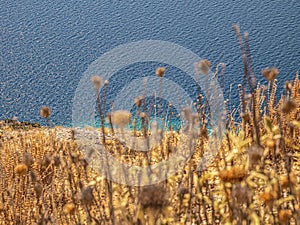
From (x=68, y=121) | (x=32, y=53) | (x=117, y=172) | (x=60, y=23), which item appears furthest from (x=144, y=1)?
(x=117, y=172)

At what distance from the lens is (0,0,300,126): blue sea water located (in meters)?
7.84

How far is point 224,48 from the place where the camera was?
8.17 meters

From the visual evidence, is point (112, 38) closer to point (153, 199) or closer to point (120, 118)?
point (120, 118)

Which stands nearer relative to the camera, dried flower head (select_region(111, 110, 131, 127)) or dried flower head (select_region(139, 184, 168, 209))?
dried flower head (select_region(139, 184, 168, 209))

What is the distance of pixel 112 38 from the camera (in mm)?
8883

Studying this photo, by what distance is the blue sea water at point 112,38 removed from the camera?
7.84 metres

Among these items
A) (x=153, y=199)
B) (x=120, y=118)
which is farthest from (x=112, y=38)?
(x=153, y=199)

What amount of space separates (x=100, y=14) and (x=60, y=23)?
0.82 meters

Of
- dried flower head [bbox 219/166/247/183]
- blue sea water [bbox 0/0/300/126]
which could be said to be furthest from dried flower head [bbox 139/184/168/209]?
blue sea water [bbox 0/0/300/126]

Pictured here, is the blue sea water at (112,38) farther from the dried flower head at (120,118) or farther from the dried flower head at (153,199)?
the dried flower head at (153,199)

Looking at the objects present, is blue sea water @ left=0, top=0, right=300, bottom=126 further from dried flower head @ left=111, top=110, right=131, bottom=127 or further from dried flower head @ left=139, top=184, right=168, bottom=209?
dried flower head @ left=139, top=184, right=168, bottom=209

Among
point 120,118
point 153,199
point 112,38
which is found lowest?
point 153,199

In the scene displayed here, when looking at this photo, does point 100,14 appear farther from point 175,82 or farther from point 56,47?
point 175,82

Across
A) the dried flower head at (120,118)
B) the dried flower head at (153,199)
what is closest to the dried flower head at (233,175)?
the dried flower head at (153,199)
